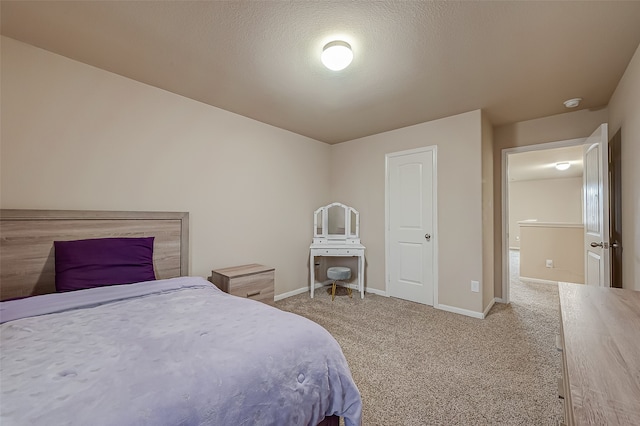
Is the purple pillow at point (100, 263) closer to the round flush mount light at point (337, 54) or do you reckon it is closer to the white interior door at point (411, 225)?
the round flush mount light at point (337, 54)

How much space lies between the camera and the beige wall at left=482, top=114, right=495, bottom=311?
10.4 feet

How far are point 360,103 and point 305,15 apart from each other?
4.54ft

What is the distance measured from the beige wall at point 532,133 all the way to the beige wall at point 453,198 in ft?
2.65

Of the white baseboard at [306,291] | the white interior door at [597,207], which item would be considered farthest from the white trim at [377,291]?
the white interior door at [597,207]

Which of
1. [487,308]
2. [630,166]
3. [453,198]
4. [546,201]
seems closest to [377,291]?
[487,308]

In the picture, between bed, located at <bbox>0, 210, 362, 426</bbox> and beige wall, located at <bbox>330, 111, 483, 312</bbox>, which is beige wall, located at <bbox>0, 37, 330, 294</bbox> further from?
beige wall, located at <bbox>330, 111, 483, 312</bbox>

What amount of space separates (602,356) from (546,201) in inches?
397

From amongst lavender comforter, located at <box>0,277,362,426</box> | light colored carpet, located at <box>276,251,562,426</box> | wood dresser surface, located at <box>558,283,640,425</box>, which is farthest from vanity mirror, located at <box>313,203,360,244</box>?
wood dresser surface, located at <box>558,283,640,425</box>

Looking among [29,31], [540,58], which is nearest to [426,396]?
[540,58]

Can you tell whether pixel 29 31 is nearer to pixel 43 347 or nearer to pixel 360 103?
pixel 43 347

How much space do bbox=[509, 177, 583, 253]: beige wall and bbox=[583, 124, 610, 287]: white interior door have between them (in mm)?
5998

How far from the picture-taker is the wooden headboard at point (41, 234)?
73.0 inches

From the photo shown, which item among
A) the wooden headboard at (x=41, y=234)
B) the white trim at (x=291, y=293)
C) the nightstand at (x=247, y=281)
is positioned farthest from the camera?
the white trim at (x=291, y=293)

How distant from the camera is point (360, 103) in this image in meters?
2.94
